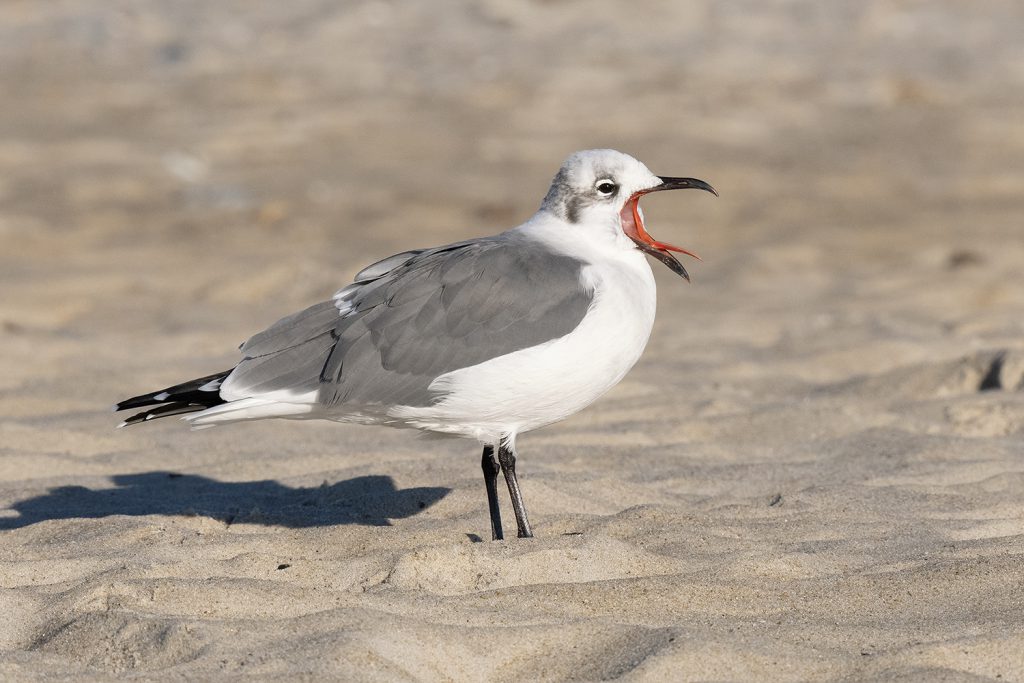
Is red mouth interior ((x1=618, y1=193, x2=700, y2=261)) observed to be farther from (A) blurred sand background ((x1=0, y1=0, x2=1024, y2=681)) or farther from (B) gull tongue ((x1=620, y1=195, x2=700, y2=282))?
(A) blurred sand background ((x1=0, y1=0, x2=1024, y2=681))

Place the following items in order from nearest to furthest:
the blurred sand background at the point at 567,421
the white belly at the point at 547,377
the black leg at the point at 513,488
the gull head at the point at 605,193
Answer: the blurred sand background at the point at 567,421
the white belly at the point at 547,377
the black leg at the point at 513,488
the gull head at the point at 605,193

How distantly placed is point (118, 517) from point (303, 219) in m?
5.97

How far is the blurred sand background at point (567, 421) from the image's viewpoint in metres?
3.46

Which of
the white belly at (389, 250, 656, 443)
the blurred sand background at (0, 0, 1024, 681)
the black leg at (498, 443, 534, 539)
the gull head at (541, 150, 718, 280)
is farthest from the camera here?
the gull head at (541, 150, 718, 280)

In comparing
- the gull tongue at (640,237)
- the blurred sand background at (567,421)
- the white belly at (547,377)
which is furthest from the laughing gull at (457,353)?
the blurred sand background at (567,421)

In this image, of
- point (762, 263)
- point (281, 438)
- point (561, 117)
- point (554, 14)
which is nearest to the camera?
point (281, 438)

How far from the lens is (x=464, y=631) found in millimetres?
3336

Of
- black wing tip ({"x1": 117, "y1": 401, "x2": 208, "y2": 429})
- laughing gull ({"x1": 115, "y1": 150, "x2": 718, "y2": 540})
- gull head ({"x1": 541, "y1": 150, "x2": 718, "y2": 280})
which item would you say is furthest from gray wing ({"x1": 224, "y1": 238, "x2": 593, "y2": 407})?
gull head ({"x1": 541, "y1": 150, "x2": 718, "y2": 280})

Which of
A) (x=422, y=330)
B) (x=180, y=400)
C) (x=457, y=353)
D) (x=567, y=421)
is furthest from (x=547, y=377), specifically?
(x=567, y=421)

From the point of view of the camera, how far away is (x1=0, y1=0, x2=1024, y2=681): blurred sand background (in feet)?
11.3

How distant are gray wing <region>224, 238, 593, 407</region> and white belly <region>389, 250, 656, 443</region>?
→ 3cm

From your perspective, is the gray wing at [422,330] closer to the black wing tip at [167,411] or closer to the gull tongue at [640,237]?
the black wing tip at [167,411]

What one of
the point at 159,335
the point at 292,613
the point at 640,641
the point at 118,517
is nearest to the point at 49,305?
the point at 159,335

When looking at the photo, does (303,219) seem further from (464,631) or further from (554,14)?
(464,631)
